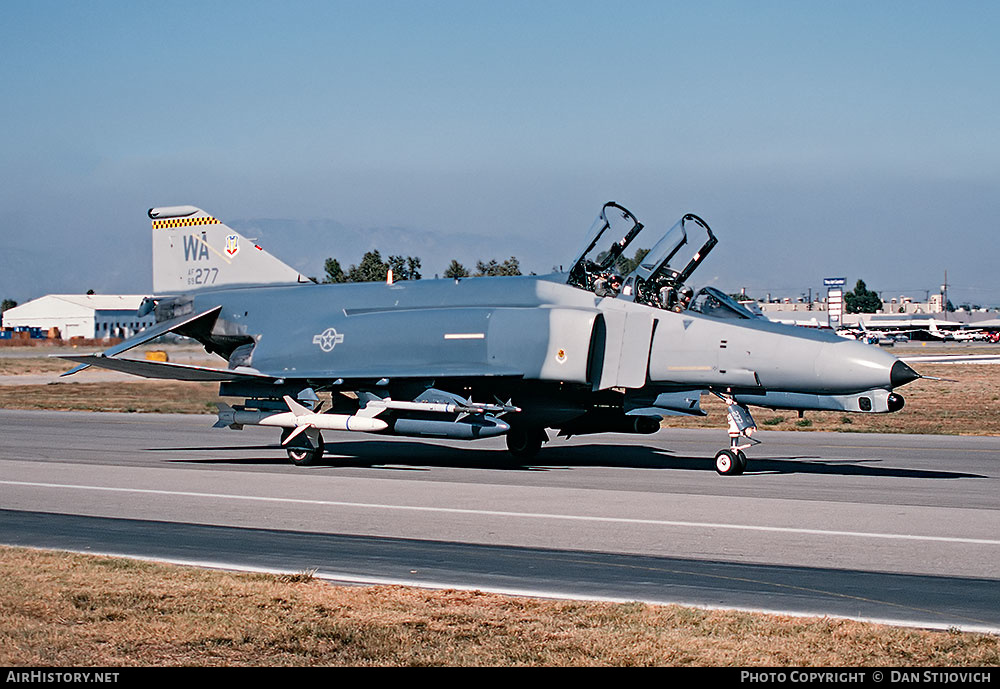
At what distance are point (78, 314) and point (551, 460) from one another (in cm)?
9717

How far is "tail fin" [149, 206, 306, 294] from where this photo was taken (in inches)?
830

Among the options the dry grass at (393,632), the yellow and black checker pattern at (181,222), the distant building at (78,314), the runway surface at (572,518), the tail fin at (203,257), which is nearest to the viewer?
the dry grass at (393,632)

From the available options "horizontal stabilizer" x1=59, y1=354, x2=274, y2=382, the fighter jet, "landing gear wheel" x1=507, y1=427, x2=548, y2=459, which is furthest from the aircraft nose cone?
"horizontal stabilizer" x1=59, y1=354, x2=274, y2=382

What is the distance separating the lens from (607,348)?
1638 centimetres

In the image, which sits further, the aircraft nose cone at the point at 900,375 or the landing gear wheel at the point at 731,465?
the landing gear wheel at the point at 731,465

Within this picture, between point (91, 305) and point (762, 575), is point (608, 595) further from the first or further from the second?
point (91, 305)

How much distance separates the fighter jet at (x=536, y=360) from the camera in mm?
15551

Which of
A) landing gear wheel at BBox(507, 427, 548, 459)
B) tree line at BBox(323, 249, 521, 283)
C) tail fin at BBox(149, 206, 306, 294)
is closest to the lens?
landing gear wheel at BBox(507, 427, 548, 459)

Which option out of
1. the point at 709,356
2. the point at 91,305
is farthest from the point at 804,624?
the point at 91,305

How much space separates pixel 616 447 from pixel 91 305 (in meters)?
96.4

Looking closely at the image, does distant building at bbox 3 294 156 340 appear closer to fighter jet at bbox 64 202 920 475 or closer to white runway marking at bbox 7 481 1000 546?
fighter jet at bbox 64 202 920 475

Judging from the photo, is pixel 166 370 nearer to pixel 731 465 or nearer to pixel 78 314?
pixel 731 465

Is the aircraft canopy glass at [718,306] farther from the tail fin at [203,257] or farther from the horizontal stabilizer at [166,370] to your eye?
the tail fin at [203,257]

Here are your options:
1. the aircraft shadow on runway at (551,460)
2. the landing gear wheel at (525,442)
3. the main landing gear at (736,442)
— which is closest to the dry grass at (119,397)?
the aircraft shadow on runway at (551,460)
